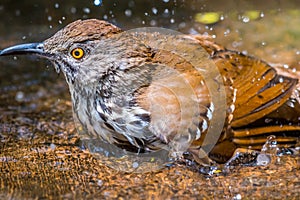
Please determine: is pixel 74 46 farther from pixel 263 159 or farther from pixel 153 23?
pixel 153 23

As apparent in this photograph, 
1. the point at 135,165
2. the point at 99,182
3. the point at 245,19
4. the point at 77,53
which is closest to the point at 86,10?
the point at 245,19

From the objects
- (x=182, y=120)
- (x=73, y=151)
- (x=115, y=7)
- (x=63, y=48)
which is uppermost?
(x=115, y=7)

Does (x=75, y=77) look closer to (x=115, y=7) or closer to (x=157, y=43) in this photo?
(x=157, y=43)

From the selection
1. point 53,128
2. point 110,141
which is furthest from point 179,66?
point 53,128

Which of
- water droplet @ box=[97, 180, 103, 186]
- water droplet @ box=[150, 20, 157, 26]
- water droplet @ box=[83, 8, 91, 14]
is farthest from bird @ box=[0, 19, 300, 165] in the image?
water droplet @ box=[83, 8, 91, 14]

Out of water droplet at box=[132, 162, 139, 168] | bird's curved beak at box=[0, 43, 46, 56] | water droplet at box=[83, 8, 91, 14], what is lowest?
water droplet at box=[132, 162, 139, 168]

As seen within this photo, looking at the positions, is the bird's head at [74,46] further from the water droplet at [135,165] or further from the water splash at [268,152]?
the water splash at [268,152]

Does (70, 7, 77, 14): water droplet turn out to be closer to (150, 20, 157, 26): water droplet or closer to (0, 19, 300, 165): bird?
(150, 20, 157, 26): water droplet
